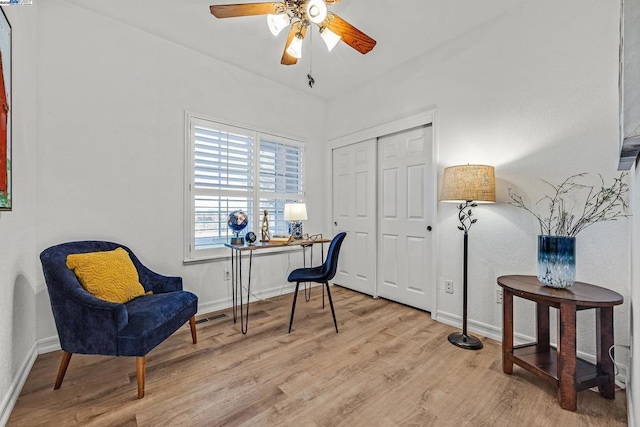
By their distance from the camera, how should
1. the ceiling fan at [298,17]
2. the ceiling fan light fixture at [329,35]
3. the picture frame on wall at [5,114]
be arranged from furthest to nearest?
the ceiling fan light fixture at [329,35] → the ceiling fan at [298,17] → the picture frame on wall at [5,114]

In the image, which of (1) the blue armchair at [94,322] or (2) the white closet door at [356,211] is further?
(2) the white closet door at [356,211]

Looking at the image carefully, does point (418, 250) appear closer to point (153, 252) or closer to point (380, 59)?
point (380, 59)

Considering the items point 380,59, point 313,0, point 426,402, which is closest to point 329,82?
point 380,59

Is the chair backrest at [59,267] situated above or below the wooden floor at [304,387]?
above

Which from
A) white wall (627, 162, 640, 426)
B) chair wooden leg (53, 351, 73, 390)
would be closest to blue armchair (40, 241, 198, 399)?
chair wooden leg (53, 351, 73, 390)

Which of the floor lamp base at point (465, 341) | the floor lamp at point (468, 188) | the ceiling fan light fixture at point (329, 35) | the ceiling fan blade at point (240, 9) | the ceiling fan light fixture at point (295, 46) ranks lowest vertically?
the floor lamp base at point (465, 341)

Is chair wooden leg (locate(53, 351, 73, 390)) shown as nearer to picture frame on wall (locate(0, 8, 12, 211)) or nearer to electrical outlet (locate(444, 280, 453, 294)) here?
picture frame on wall (locate(0, 8, 12, 211))

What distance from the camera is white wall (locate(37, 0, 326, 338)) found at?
7.19 feet

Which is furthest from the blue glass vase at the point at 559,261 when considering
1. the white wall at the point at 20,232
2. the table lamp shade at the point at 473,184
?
the white wall at the point at 20,232

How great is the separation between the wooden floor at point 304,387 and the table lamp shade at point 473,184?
119cm

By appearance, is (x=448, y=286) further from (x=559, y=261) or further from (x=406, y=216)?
(x=559, y=261)

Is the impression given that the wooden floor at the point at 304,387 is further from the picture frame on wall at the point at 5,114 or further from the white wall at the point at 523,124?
the picture frame on wall at the point at 5,114

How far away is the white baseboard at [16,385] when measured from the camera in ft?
4.72

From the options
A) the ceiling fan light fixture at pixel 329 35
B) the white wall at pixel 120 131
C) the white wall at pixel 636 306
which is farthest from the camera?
the white wall at pixel 120 131
